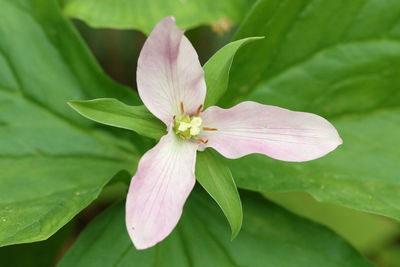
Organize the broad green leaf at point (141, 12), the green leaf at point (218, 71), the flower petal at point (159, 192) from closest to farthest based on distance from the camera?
the flower petal at point (159, 192) → the green leaf at point (218, 71) → the broad green leaf at point (141, 12)

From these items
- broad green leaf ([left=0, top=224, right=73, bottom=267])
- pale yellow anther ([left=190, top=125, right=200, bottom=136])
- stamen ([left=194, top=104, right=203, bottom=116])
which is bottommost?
broad green leaf ([left=0, top=224, right=73, bottom=267])

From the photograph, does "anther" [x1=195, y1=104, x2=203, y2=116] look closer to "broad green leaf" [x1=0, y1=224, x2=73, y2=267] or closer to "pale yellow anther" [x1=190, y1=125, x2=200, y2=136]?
"pale yellow anther" [x1=190, y1=125, x2=200, y2=136]

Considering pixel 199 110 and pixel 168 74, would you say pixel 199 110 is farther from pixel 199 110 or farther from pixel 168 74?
pixel 168 74

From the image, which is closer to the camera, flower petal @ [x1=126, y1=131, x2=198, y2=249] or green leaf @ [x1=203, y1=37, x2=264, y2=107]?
flower petal @ [x1=126, y1=131, x2=198, y2=249]

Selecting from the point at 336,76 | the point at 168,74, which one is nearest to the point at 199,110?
the point at 168,74

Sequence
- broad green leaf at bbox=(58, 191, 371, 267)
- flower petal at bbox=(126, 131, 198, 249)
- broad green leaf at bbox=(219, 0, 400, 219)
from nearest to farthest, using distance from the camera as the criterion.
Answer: flower petal at bbox=(126, 131, 198, 249) → broad green leaf at bbox=(58, 191, 371, 267) → broad green leaf at bbox=(219, 0, 400, 219)

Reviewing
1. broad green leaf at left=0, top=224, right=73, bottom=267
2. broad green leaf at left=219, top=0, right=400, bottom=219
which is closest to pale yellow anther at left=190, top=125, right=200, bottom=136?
broad green leaf at left=219, top=0, right=400, bottom=219

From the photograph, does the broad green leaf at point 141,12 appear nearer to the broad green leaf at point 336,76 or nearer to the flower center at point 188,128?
the broad green leaf at point 336,76

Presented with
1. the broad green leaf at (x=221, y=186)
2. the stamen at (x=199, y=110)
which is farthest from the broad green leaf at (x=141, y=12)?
the broad green leaf at (x=221, y=186)
